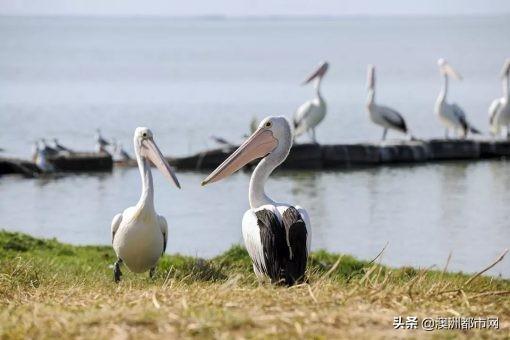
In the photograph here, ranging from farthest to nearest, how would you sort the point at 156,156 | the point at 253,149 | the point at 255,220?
the point at 156,156 → the point at 253,149 → the point at 255,220

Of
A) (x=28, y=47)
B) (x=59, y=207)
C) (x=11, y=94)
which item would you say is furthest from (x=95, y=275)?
(x=28, y=47)

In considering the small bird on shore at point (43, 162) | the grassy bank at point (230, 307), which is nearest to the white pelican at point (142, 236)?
the grassy bank at point (230, 307)

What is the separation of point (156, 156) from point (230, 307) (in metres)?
3.92

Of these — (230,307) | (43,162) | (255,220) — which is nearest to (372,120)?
(43,162)

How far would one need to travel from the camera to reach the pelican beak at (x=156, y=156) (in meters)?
9.05

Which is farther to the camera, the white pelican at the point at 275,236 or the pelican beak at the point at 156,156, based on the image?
the pelican beak at the point at 156,156

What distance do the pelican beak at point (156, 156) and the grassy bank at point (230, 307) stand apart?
1.63 m

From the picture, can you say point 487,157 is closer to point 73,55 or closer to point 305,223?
point 305,223

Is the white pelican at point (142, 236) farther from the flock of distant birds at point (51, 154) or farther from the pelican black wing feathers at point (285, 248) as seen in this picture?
the flock of distant birds at point (51, 154)

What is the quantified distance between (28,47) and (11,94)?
218 ft

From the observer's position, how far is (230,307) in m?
5.54

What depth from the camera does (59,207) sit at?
1803 cm

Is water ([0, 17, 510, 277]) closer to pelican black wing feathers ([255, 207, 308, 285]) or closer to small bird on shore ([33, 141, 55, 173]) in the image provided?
small bird on shore ([33, 141, 55, 173])

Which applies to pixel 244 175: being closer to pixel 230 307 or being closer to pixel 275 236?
pixel 275 236
